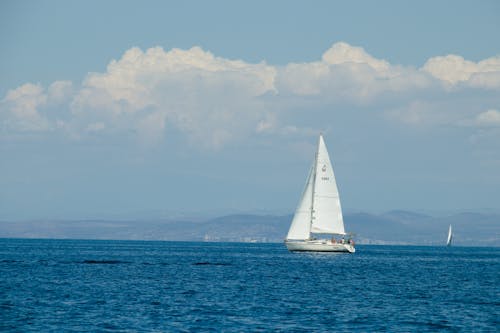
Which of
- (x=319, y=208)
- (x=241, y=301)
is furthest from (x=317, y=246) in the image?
(x=241, y=301)

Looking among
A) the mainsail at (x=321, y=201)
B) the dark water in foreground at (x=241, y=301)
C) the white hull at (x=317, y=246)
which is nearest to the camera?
the dark water in foreground at (x=241, y=301)

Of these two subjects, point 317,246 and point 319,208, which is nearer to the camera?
point 319,208

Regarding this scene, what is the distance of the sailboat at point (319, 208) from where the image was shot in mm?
139875

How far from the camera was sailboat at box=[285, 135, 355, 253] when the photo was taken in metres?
140

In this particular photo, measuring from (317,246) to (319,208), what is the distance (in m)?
6.64

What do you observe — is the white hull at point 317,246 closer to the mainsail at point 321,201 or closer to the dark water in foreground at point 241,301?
the mainsail at point 321,201

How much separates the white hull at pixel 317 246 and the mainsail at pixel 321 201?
4.91 feet

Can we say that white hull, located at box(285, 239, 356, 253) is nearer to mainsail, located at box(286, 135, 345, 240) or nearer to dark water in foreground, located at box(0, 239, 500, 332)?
mainsail, located at box(286, 135, 345, 240)

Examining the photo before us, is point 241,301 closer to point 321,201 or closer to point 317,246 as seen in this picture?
point 321,201

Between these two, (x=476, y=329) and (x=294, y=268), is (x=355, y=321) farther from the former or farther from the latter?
(x=294, y=268)

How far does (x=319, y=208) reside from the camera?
140125 mm

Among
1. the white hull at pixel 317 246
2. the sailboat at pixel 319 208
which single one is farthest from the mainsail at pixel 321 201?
the white hull at pixel 317 246

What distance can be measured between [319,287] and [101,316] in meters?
28.7

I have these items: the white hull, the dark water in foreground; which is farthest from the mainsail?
the dark water in foreground
